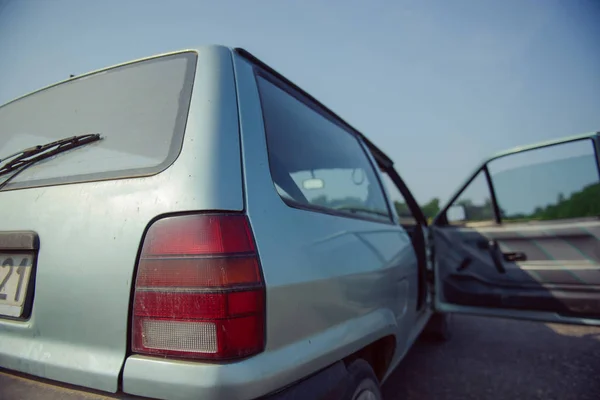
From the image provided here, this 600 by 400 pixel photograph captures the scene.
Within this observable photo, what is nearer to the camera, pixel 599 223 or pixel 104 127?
pixel 104 127

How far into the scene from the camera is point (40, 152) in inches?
47.6

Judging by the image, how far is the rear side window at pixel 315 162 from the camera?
1240 mm

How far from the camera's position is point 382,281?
1.56 metres

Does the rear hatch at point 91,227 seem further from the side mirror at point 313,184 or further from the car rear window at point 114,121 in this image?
the side mirror at point 313,184

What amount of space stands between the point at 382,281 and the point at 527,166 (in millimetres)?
2534

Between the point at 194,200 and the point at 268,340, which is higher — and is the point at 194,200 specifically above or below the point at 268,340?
above

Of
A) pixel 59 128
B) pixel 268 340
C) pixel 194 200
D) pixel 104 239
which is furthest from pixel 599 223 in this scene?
pixel 59 128

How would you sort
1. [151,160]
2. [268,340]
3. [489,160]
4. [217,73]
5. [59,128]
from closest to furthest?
[268,340], [151,160], [217,73], [59,128], [489,160]

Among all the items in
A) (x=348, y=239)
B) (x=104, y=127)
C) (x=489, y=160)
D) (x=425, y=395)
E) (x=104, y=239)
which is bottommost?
(x=425, y=395)

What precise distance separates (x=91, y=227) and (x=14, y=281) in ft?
1.19

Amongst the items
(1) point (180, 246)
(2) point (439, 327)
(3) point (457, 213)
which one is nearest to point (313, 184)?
(1) point (180, 246)

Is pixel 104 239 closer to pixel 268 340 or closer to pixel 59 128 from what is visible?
pixel 268 340

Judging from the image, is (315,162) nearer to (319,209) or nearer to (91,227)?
(319,209)

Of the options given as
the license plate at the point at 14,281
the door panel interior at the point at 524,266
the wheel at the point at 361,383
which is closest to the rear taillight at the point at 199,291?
the license plate at the point at 14,281
